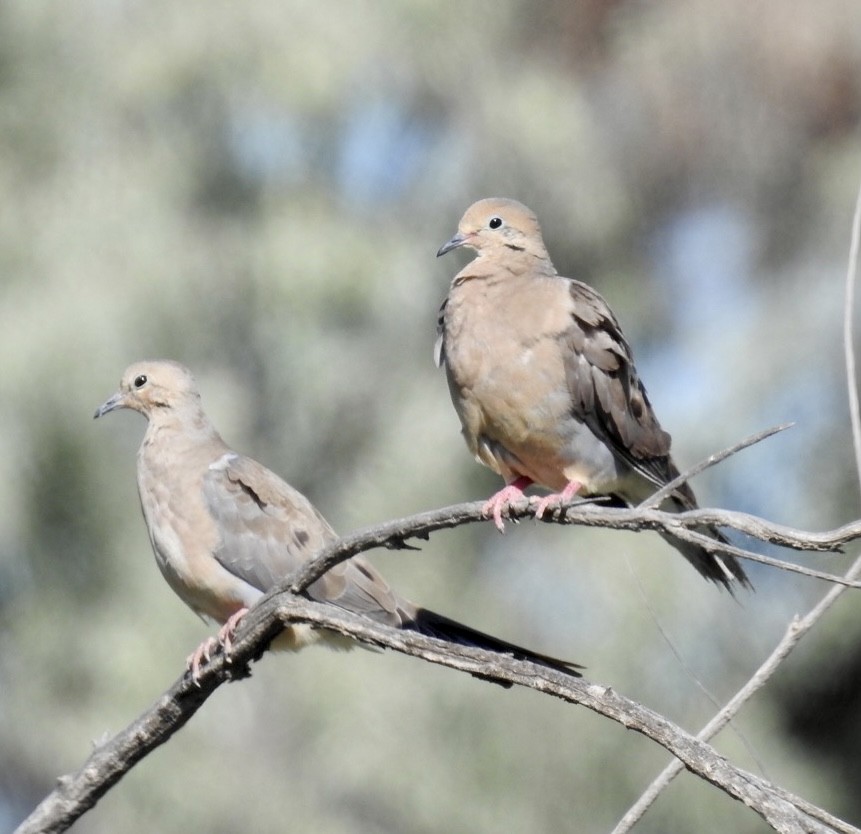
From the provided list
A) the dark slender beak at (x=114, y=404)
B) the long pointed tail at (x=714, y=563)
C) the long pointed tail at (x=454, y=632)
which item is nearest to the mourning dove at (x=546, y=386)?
the long pointed tail at (x=714, y=563)

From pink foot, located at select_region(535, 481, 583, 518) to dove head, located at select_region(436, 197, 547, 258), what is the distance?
77 cm

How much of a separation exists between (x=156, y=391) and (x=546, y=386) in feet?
5.02

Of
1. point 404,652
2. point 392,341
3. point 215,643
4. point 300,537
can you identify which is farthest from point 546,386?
point 392,341

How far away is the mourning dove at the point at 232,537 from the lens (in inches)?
191

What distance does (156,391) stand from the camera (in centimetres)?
547

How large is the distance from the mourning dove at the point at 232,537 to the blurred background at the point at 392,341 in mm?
5316

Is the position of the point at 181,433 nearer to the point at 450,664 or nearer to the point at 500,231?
the point at 500,231

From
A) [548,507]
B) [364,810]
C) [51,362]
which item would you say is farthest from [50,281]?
[548,507]

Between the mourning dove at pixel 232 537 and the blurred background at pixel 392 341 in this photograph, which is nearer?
the mourning dove at pixel 232 537

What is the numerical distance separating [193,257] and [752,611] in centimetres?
509

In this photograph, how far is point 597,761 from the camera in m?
10.8

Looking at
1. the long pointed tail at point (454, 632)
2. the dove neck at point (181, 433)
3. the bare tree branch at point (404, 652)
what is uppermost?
the dove neck at point (181, 433)

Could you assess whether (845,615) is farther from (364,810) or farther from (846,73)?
(846,73)

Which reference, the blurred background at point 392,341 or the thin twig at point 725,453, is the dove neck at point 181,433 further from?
the blurred background at point 392,341
